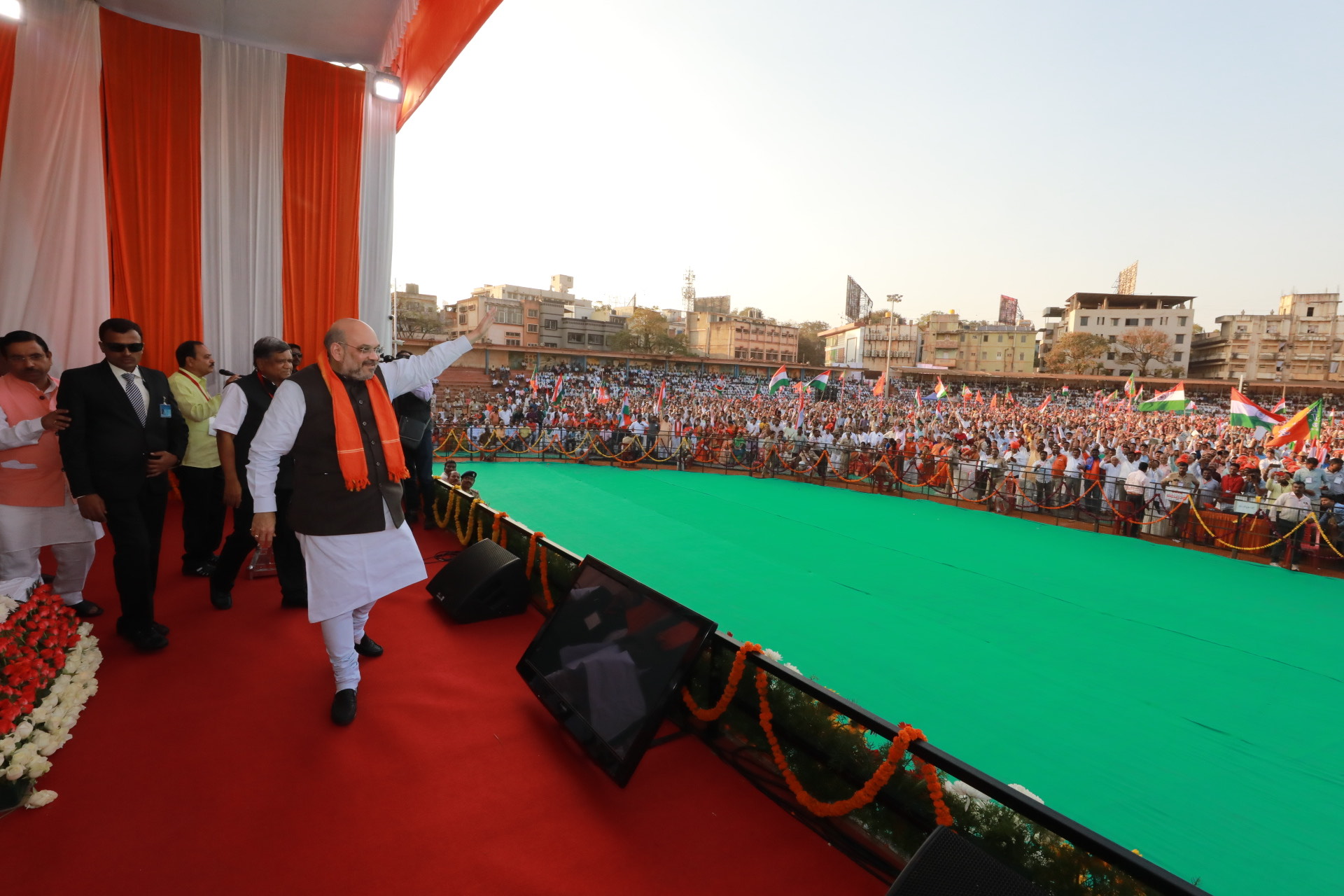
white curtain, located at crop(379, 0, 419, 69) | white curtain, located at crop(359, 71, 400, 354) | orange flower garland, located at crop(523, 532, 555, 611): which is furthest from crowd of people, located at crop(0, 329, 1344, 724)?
white curtain, located at crop(379, 0, 419, 69)

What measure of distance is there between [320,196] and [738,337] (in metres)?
66.6

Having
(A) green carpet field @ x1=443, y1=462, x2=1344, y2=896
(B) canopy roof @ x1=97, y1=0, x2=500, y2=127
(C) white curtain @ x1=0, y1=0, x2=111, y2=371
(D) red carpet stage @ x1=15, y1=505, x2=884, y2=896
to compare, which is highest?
(B) canopy roof @ x1=97, y1=0, x2=500, y2=127

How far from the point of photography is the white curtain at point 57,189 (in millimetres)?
5230

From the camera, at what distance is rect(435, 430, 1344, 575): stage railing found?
8.49 metres

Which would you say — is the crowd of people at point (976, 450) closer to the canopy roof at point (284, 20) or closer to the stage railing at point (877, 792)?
the stage railing at point (877, 792)

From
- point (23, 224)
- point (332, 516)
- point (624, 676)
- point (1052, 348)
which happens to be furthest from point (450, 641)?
point (1052, 348)

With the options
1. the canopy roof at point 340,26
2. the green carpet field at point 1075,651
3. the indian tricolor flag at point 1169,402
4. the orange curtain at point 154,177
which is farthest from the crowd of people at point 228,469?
the indian tricolor flag at point 1169,402

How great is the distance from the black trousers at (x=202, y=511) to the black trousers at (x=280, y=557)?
0.66 meters

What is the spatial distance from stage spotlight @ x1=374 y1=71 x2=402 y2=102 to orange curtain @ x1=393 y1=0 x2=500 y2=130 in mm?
238

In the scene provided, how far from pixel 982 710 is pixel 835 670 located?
3.15 feet

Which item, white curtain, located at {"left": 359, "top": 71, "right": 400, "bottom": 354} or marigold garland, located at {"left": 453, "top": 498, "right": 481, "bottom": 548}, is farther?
white curtain, located at {"left": 359, "top": 71, "right": 400, "bottom": 354}

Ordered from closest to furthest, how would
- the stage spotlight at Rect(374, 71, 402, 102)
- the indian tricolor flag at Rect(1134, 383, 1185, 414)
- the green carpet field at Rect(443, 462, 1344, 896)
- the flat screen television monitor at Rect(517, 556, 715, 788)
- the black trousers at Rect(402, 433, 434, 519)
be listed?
the flat screen television monitor at Rect(517, 556, 715, 788) < the green carpet field at Rect(443, 462, 1344, 896) < the black trousers at Rect(402, 433, 434, 519) < the stage spotlight at Rect(374, 71, 402, 102) < the indian tricolor flag at Rect(1134, 383, 1185, 414)

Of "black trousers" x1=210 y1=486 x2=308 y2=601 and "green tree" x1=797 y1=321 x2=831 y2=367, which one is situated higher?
"green tree" x1=797 y1=321 x2=831 y2=367

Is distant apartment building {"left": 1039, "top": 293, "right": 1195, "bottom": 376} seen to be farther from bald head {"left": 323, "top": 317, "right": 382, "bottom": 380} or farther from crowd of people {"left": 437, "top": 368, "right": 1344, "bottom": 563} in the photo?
bald head {"left": 323, "top": 317, "right": 382, "bottom": 380}
